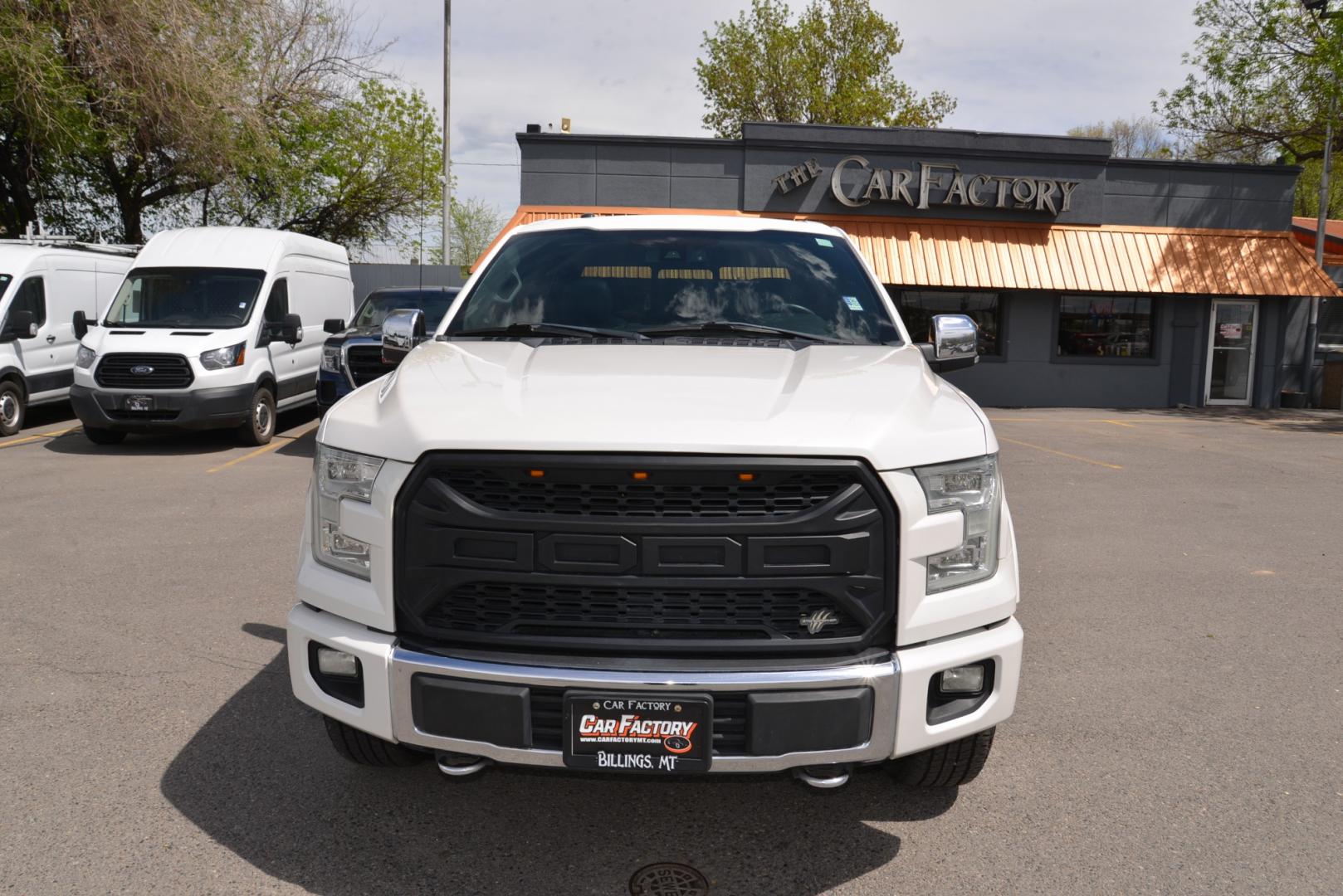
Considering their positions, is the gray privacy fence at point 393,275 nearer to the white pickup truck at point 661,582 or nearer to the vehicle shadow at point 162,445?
the vehicle shadow at point 162,445

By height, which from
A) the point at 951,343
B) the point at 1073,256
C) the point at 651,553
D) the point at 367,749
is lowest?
the point at 367,749

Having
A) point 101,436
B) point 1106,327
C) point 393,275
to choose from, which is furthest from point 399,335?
point 393,275

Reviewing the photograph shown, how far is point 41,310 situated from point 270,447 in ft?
13.6

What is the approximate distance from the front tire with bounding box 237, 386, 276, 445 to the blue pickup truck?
65 cm

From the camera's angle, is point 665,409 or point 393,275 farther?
point 393,275

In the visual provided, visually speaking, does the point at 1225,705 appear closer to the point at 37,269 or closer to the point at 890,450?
the point at 890,450

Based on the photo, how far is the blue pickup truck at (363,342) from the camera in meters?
11.4

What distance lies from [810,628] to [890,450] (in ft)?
1.64

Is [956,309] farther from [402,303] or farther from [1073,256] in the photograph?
[402,303]

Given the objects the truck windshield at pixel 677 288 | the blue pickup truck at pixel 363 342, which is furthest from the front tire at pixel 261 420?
the truck windshield at pixel 677 288

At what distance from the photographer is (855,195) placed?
67.3ft

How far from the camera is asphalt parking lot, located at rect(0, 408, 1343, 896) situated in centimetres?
300

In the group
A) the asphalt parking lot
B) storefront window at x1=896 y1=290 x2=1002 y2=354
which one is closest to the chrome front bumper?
the asphalt parking lot

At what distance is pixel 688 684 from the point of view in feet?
8.39
